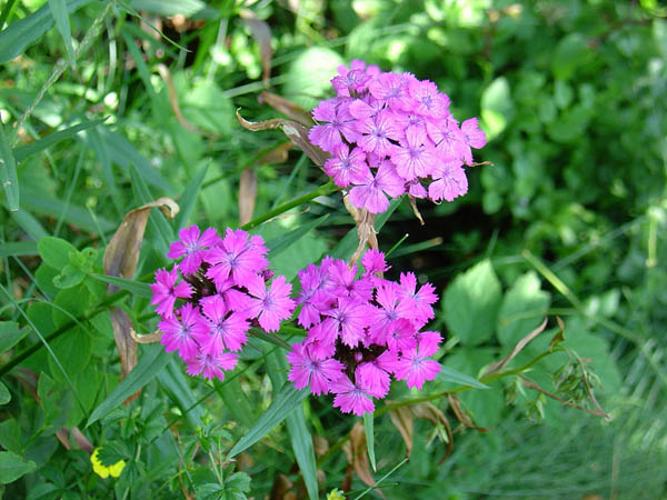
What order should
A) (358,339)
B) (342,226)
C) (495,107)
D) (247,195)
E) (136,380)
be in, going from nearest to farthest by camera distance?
1. (358,339)
2. (136,380)
3. (247,195)
4. (495,107)
5. (342,226)

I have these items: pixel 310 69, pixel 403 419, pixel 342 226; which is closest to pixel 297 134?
pixel 403 419

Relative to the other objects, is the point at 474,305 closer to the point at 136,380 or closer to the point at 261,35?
the point at 261,35

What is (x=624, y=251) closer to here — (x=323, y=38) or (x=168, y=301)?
(x=323, y=38)

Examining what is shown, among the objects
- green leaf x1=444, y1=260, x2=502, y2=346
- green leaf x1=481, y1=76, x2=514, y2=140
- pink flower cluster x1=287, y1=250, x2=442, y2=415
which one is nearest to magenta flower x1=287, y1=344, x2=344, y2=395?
pink flower cluster x1=287, y1=250, x2=442, y2=415

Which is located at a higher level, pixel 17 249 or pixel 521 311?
pixel 17 249

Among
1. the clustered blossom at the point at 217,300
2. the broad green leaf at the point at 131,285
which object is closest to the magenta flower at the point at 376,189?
the clustered blossom at the point at 217,300

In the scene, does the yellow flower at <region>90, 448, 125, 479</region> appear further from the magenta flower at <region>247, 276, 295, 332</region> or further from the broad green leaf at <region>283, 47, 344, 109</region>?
the broad green leaf at <region>283, 47, 344, 109</region>
